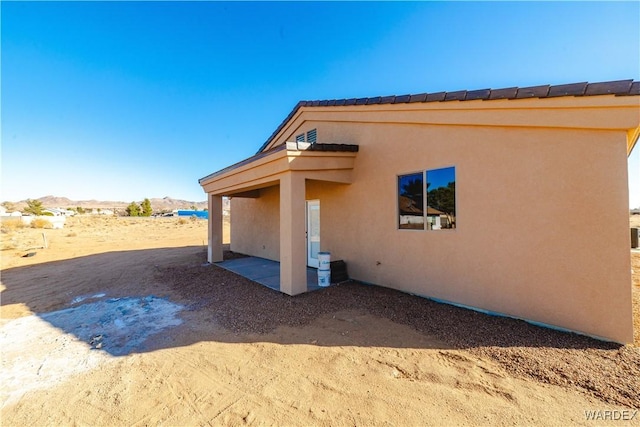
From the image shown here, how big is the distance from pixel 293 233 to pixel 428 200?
3364mm

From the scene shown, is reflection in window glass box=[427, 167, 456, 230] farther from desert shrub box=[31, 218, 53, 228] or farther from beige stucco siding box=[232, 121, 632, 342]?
desert shrub box=[31, 218, 53, 228]

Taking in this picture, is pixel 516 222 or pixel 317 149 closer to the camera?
pixel 516 222

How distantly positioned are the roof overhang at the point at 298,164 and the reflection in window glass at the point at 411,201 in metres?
1.77

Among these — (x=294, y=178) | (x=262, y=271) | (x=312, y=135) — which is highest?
(x=312, y=135)

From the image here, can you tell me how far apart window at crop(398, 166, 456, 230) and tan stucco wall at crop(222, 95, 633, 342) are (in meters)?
0.15

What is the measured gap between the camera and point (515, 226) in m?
4.83

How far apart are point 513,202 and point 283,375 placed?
4947mm

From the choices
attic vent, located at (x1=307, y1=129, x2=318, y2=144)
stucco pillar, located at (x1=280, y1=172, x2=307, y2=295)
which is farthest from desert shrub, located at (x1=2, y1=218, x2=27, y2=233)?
stucco pillar, located at (x1=280, y1=172, x2=307, y2=295)

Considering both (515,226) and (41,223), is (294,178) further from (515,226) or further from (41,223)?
(41,223)

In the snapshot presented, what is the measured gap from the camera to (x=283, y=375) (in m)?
3.38

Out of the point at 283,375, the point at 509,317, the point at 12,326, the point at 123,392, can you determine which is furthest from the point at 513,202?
the point at 12,326

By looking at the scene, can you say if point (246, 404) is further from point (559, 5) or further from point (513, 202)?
point (559, 5)

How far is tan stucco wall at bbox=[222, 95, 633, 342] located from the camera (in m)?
4.04

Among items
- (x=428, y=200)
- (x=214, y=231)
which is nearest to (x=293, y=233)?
(x=428, y=200)
